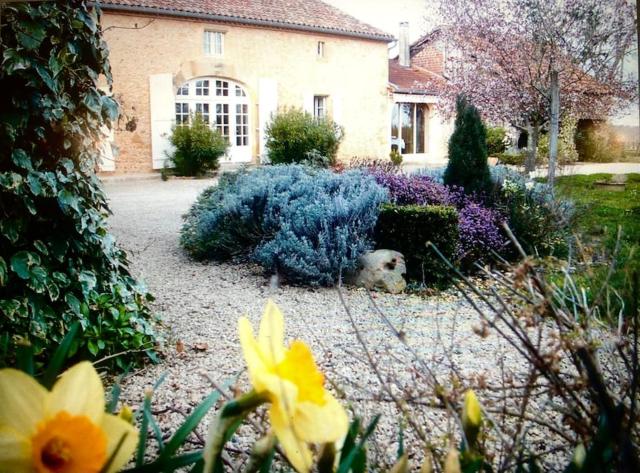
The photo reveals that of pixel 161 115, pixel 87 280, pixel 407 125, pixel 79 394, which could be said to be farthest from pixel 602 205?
pixel 407 125

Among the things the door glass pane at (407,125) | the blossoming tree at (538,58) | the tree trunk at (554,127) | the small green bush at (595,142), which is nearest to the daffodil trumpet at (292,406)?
the blossoming tree at (538,58)

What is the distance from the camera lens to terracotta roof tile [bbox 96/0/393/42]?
35.6ft

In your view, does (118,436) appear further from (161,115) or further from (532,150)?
(161,115)

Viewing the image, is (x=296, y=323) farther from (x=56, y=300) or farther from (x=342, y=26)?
(x=342, y=26)

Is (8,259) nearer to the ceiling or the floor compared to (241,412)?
nearer to the floor

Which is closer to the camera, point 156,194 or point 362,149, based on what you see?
point 156,194

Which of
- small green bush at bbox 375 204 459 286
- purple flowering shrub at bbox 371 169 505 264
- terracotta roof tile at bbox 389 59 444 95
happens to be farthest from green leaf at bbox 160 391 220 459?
terracotta roof tile at bbox 389 59 444 95

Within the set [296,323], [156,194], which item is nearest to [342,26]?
[156,194]

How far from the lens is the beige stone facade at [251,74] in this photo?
11.8 meters

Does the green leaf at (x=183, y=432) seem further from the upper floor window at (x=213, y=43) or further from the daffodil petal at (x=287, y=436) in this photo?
the upper floor window at (x=213, y=43)

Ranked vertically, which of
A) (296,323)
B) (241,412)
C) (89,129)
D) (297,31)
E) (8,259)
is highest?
(297,31)

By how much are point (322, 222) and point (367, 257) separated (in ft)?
1.44

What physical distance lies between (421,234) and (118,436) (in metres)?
4.28

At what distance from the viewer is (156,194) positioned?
30.2 ft
